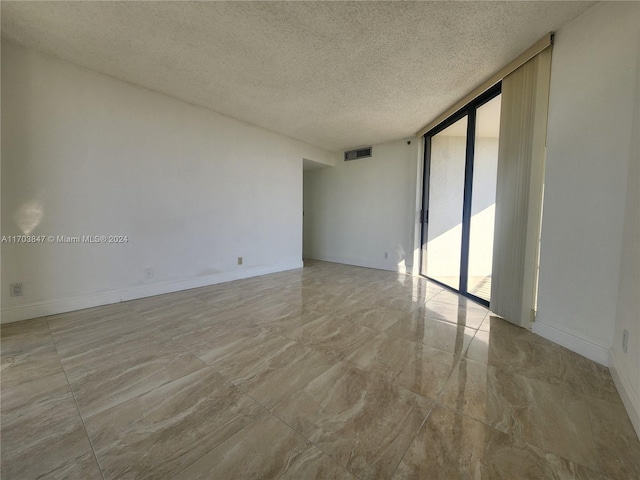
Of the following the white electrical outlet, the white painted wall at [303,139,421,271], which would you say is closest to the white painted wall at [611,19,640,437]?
the white painted wall at [303,139,421,271]

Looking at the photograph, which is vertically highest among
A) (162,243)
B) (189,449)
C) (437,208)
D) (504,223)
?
(437,208)

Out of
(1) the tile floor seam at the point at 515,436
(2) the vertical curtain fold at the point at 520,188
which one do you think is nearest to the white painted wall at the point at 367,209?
(2) the vertical curtain fold at the point at 520,188

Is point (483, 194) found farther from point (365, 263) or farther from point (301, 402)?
point (301, 402)

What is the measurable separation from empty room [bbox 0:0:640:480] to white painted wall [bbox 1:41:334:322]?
0.02 meters

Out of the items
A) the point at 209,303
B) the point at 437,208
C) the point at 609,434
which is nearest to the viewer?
the point at 609,434

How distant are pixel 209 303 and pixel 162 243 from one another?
3.64 ft

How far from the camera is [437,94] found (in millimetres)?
3049

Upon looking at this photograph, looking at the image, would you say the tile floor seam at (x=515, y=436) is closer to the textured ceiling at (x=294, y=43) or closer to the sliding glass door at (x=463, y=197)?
the sliding glass door at (x=463, y=197)

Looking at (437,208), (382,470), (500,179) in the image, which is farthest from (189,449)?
(437,208)

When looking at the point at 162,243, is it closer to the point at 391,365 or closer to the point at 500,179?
the point at 391,365

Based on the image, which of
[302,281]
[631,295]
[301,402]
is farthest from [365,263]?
[301,402]

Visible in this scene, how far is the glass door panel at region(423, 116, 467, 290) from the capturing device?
429cm

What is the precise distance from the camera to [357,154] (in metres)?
5.47

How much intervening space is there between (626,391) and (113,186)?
4655mm
